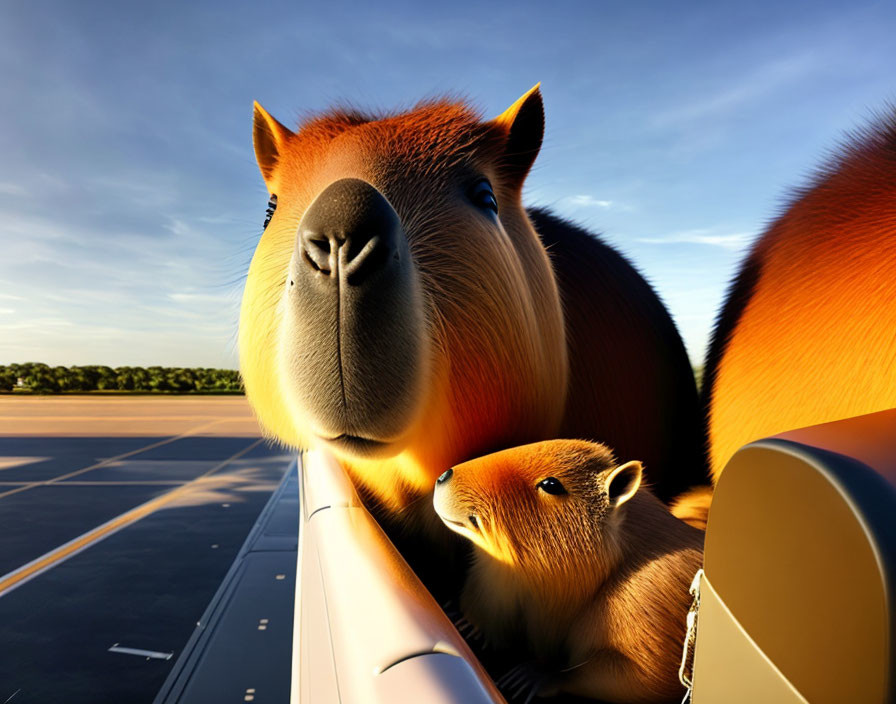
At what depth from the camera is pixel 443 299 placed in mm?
331

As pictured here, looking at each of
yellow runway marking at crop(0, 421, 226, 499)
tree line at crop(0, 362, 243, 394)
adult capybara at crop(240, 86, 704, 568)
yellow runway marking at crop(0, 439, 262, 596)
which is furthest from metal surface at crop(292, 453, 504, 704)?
tree line at crop(0, 362, 243, 394)

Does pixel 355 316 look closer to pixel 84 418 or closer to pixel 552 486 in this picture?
pixel 552 486

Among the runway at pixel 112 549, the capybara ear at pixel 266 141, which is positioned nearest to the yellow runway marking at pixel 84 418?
the runway at pixel 112 549

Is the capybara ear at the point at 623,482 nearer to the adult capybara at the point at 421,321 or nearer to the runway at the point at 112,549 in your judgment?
the adult capybara at the point at 421,321

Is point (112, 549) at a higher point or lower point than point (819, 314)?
lower

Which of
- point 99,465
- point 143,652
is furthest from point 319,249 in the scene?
point 99,465

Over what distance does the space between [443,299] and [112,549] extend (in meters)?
4.34

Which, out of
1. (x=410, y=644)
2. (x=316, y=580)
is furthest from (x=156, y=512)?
(x=410, y=644)

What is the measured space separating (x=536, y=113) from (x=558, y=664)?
0.39 m

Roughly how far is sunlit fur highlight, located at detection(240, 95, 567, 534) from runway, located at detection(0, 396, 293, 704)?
0.23 metres

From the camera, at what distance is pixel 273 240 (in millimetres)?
395

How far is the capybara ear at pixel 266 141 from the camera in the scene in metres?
0.48

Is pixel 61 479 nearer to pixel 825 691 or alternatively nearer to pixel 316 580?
pixel 316 580

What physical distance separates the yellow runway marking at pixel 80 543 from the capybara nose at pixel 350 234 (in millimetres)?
3974
